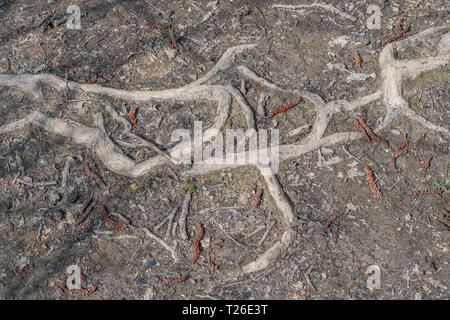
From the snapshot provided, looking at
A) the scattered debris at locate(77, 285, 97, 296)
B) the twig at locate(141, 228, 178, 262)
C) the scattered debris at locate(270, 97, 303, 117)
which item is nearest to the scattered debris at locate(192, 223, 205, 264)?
the twig at locate(141, 228, 178, 262)

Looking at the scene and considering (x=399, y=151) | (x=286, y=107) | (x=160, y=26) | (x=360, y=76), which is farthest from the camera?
(x=160, y=26)

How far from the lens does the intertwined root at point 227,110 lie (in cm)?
543

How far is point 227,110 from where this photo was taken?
5801 millimetres

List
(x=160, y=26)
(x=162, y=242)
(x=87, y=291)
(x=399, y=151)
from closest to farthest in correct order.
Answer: (x=87, y=291)
(x=162, y=242)
(x=399, y=151)
(x=160, y=26)

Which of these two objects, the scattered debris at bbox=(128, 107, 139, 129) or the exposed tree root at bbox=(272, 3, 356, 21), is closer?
the scattered debris at bbox=(128, 107, 139, 129)

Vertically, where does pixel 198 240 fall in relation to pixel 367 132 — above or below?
below

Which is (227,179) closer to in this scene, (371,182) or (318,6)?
(371,182)

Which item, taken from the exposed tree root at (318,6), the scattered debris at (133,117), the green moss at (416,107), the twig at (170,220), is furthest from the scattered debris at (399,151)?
the scattered debris at (133,117)

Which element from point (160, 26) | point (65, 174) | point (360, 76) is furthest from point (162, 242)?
point (160, 26)

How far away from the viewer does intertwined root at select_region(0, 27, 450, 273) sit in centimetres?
543

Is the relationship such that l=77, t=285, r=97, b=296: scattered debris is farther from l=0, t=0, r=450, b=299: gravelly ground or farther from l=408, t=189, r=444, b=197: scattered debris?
l=408, t=189, r=444, b=197: scattered debris

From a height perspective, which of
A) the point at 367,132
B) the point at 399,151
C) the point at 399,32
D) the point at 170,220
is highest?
the point at 399,32
